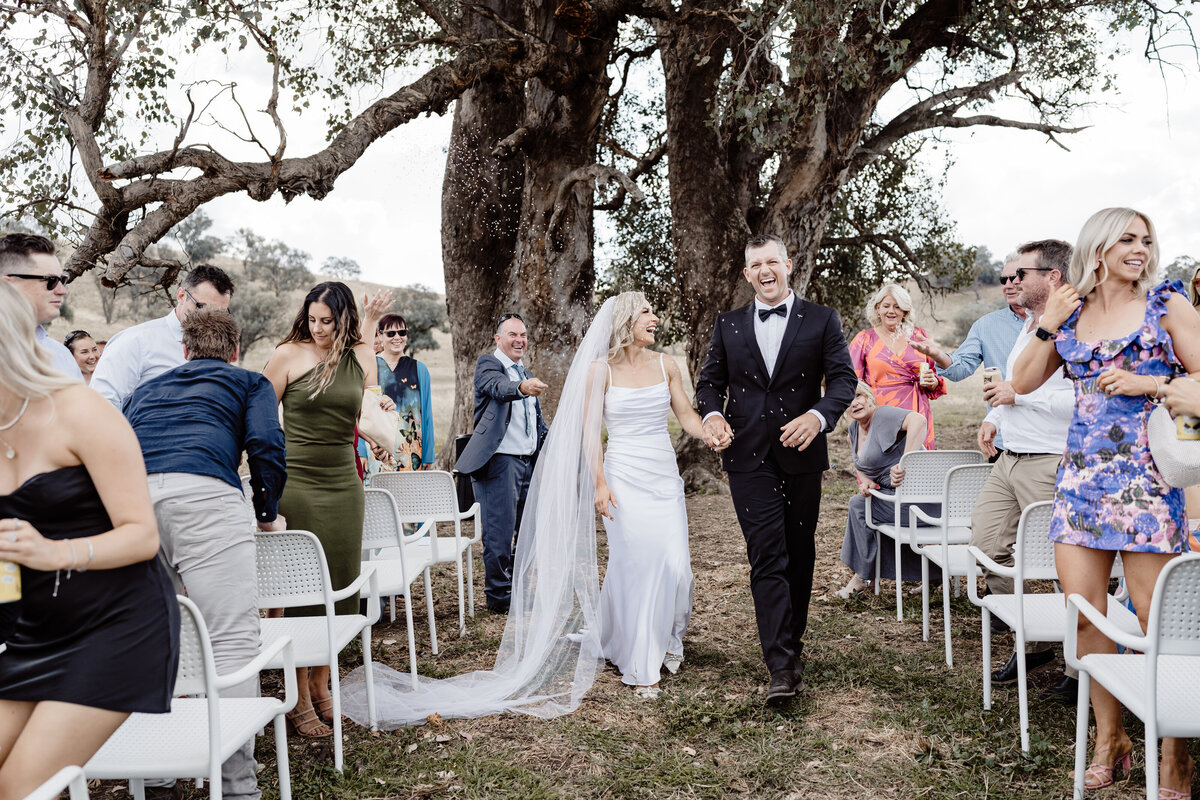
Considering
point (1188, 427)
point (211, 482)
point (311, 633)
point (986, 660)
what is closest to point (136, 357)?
point (211, 482)

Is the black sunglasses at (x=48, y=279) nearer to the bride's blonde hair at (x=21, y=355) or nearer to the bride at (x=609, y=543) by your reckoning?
the bride's blonde hair at (x=21, y=355)

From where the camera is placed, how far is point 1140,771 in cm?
367

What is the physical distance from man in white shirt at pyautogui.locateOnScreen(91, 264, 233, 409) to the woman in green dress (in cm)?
42

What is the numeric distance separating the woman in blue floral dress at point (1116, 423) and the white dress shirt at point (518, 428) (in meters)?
4.00

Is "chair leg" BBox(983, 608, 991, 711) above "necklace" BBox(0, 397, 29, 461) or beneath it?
beneath

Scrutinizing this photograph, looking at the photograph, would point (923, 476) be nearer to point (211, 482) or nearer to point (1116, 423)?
point (1116, 423)

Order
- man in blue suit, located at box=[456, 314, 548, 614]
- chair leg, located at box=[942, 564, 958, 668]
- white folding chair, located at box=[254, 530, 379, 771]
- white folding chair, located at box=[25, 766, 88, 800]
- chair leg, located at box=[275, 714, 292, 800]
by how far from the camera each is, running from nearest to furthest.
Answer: white folding chair, located at box=[25, 766, 88, 800] < chair leg, located at box=[275, 714, 292, 800] < white folding chair, located at box=[254, 530, 379, 771] < chair leg, located at box=[942, 564, 958, 668] < man in blue suit, located at box=[456, 314, 548, 614]

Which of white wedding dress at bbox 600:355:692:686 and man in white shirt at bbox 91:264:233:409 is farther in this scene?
white wedding dress at bbox 600:355:692:686

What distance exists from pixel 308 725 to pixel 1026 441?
3.92 metres

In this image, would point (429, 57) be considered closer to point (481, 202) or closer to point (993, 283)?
point (481, 202)

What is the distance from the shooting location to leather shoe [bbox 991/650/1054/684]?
4.92 m

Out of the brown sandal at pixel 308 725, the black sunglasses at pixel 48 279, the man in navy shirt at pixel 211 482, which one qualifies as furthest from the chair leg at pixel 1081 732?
the black sunglasses at pixel 48 279

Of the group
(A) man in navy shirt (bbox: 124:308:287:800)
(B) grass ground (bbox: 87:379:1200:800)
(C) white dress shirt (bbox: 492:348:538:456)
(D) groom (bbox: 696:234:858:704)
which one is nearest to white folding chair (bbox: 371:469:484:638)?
(C) white dress shirt (bbox: 492:348:538:456)

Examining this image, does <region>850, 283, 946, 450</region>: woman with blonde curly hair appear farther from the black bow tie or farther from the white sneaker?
the black bow tie
